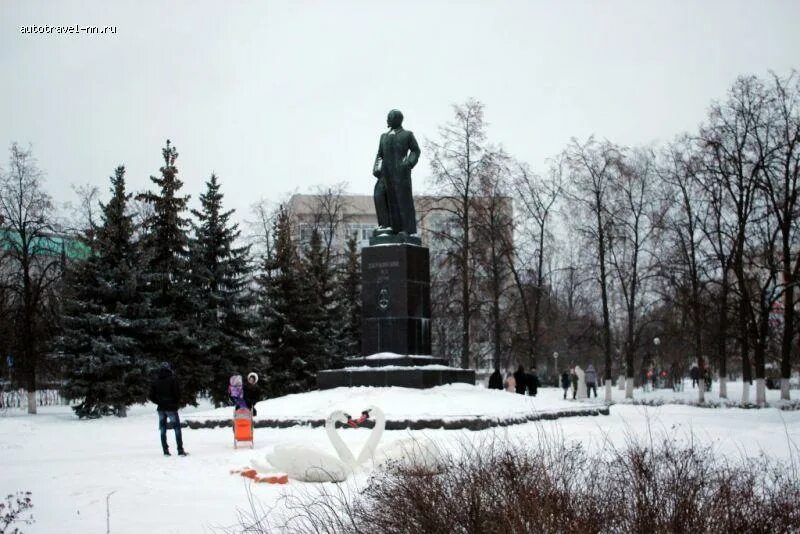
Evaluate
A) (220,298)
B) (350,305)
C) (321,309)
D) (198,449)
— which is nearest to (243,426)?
(198,449)

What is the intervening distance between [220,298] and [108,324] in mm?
5261

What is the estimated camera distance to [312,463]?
9680 mm

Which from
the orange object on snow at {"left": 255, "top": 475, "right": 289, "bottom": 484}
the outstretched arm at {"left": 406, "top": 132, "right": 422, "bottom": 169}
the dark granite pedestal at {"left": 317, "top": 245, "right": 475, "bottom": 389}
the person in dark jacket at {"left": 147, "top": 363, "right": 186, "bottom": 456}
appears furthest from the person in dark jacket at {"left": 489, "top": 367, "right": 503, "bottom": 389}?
the orange object on snow at {"left": 255, "top": 475, "right": 289, "bottom": 484}

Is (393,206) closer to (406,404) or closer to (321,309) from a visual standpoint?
(406,404)

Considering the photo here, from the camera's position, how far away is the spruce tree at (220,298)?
29.5 m

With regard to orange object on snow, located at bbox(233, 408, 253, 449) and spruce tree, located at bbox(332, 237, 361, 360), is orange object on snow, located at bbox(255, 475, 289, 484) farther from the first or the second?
spruce tree, located at bbox(332, 237, 361, 360)

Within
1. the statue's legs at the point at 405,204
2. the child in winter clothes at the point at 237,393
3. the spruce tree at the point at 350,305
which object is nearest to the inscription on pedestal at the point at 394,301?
the statue's legs at the point at 405,204

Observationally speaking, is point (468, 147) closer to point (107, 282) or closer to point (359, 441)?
point (107, 282)

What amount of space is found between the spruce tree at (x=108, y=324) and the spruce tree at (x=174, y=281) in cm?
119

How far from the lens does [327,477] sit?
A: 31.4 feet

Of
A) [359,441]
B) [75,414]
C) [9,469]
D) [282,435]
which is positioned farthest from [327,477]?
[75,414]

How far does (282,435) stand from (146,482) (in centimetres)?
558

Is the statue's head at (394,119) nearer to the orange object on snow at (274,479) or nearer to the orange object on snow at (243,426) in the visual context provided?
the orange object on snow at (243,426)

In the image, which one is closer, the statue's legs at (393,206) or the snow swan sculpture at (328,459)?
the snow swan sculpture at (328,459)
